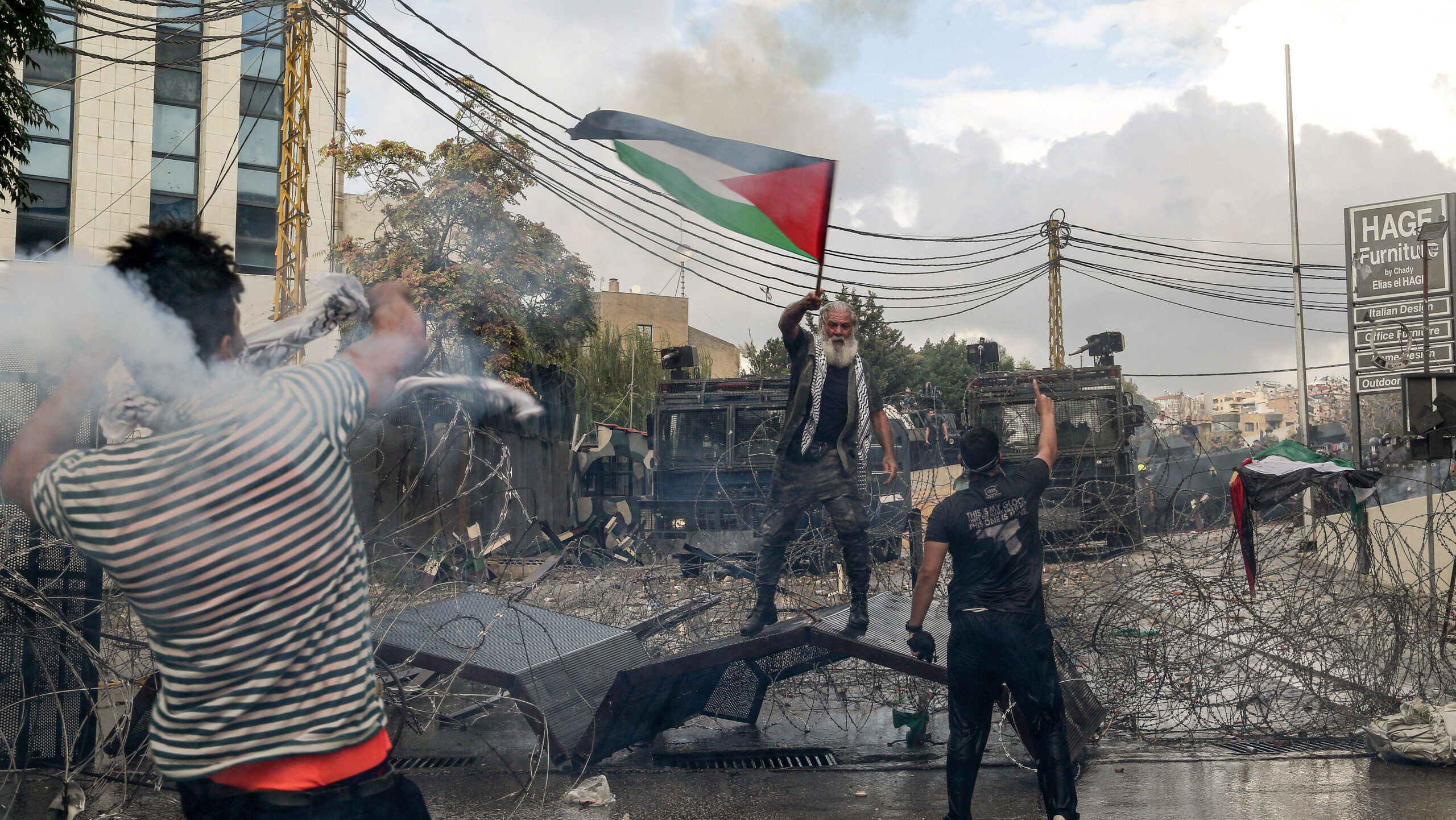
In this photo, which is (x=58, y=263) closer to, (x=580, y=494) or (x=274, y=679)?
(x=274, y=679)

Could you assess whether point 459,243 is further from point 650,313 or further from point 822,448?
point 650,313

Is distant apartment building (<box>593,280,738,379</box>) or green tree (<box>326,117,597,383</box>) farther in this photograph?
distant apartment building (<box>593,280,738,379</box>)

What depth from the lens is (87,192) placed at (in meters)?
24.0

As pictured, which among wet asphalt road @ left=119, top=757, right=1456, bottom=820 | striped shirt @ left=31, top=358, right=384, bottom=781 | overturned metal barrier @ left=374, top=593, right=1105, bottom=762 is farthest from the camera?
overturned metal barrier @ left=374, top=593, right=1105, bottom=762

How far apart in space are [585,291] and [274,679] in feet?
71.0

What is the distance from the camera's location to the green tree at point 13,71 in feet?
32.3

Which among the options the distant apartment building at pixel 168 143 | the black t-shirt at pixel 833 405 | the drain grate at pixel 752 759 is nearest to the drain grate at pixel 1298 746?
the drain grate at pixel 752 759

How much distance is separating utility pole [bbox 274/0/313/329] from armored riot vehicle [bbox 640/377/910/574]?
556 centimetres

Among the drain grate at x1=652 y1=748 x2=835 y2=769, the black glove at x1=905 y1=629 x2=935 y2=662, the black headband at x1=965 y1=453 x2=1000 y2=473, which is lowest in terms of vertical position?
the drain grate at x1=652 y1=748 x2=835 y2=769

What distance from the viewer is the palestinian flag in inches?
202

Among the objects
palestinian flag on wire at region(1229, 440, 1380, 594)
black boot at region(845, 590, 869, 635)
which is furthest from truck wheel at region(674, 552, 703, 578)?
palestinian flag on wire at region(1229, 440, 1380, 594)

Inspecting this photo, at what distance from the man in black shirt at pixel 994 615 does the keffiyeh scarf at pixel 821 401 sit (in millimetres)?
1138

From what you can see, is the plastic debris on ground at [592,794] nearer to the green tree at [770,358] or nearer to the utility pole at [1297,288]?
the utility pole at [1297,288]

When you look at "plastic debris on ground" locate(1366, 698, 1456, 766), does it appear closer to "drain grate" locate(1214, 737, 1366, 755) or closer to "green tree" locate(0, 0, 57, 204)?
"drain grate" locate(1214, 737, 1366, 755)
